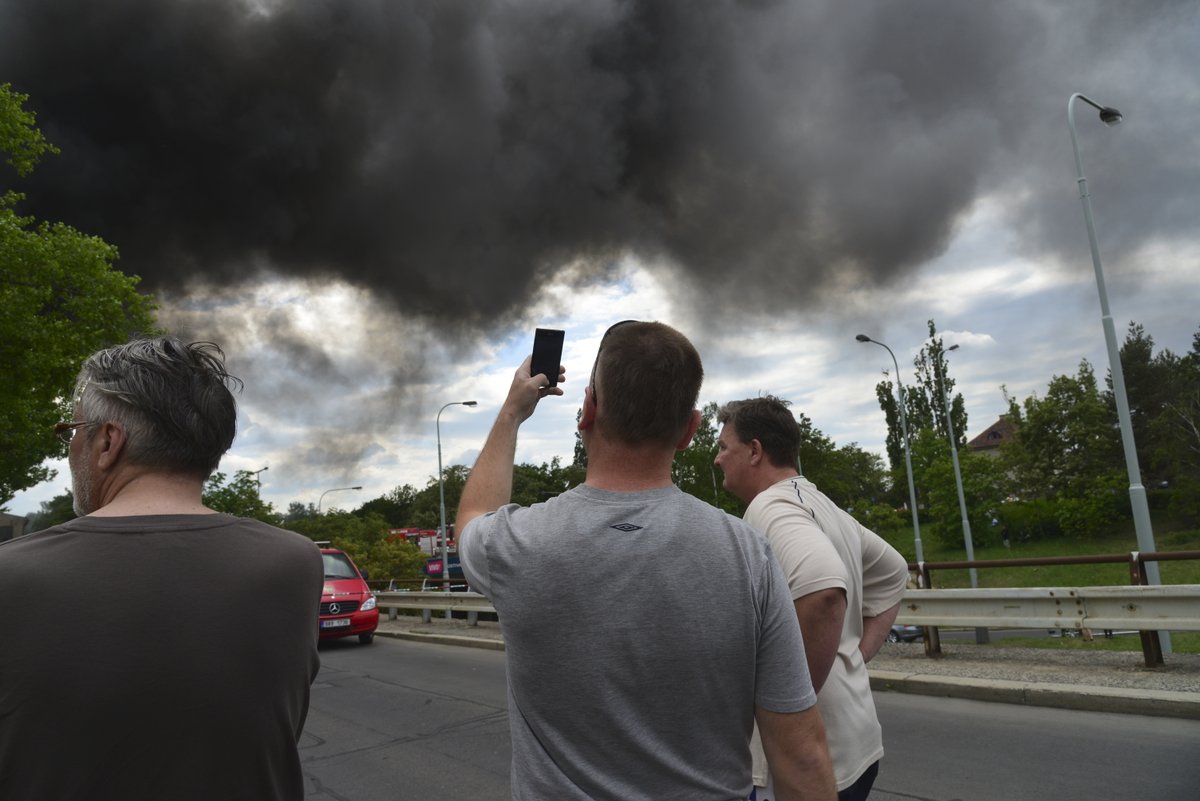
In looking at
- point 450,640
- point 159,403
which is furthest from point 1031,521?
point 159,403

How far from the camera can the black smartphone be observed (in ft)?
6.48

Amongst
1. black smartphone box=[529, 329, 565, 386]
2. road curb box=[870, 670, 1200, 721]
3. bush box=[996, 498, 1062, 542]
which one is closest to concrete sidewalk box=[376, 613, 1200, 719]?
road curb box=[870, 670, 1200, 721]

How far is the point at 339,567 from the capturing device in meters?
15.5

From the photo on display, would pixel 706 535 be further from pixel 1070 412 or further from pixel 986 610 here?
pixel 1070 412

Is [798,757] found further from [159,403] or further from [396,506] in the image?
[396,506]

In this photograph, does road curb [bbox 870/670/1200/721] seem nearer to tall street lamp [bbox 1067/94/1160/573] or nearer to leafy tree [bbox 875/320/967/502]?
tall street lamp [bbox 1067/94/1160/573]

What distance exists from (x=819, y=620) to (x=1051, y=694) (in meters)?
6.40

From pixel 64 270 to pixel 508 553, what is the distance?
2001 centimetres

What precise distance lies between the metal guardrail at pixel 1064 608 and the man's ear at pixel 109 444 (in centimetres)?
829

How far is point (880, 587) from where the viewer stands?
2.79m

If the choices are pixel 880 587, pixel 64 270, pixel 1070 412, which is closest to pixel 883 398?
pixel 1070 412

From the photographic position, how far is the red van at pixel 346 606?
1462cm

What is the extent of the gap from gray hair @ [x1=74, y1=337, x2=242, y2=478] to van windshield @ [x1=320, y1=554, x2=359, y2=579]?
46.0 feet

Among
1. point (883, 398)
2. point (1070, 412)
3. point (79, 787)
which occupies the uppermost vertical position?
point (883, 398)
